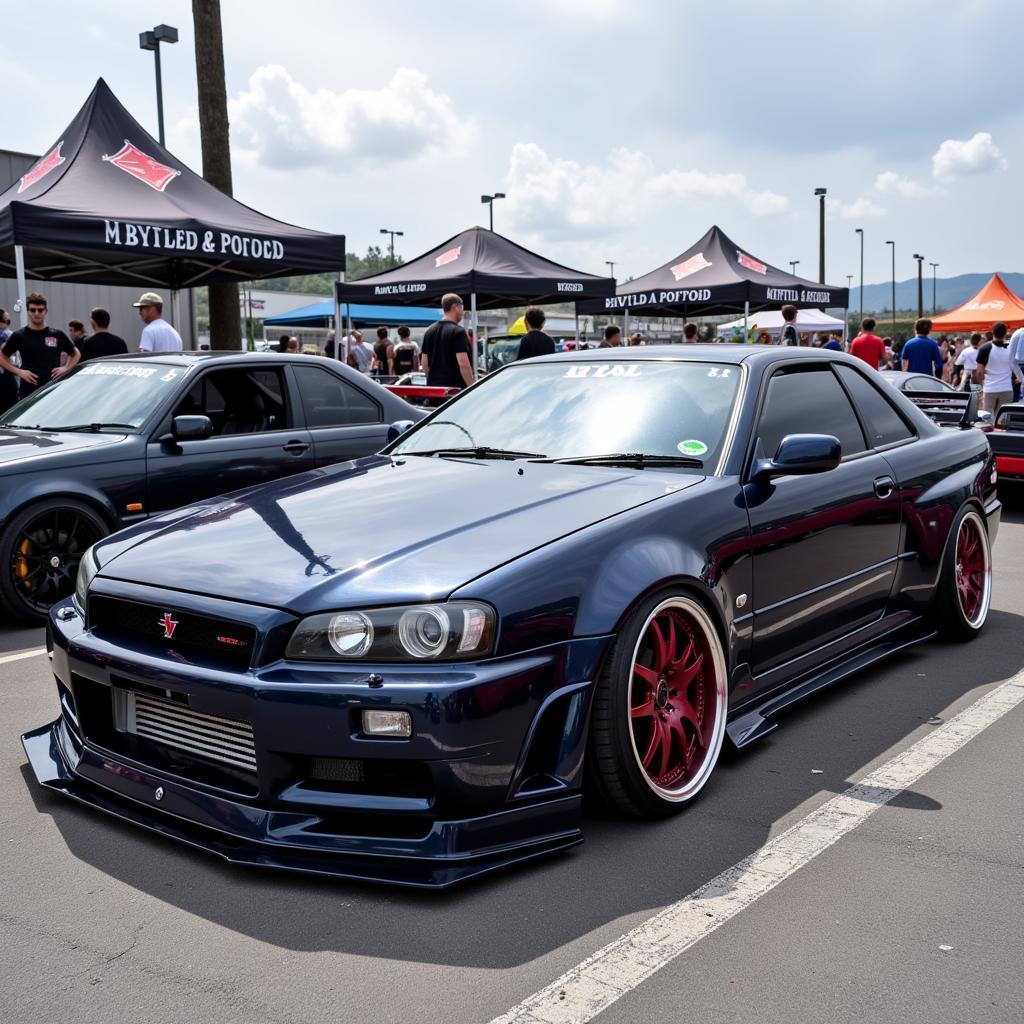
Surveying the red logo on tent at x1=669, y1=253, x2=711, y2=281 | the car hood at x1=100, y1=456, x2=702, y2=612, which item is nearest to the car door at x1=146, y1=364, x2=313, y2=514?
the car hood at x1=100, y1=456, x2=702, y2=612

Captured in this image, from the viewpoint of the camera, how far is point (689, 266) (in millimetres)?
19016

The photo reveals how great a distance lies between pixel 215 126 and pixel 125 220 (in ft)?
9.33

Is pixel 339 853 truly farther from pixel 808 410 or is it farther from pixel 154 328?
pixel 154 328

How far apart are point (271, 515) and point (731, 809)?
1.63m

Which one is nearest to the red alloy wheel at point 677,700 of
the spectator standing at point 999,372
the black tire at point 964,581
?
the black tire at point 964,581

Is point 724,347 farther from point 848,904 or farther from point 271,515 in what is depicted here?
point 848,904

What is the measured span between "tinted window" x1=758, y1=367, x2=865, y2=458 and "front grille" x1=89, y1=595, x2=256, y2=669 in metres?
1.97

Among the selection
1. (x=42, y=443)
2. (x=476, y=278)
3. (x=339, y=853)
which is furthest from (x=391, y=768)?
(x=476, y=278)

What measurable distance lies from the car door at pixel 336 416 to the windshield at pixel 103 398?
2.67 ft

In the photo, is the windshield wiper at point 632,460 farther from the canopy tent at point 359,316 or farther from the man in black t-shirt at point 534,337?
the canopy tent at point 359,316

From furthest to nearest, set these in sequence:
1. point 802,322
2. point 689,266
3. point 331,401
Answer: point 802,322 → point 689,266 → point 331,401

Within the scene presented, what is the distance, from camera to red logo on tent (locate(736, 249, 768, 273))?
748 inches

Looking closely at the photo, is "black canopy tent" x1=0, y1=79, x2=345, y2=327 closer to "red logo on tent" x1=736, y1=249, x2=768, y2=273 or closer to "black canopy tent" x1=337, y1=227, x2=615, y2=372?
"black canopy tent" x1=337, y1=227, x2=615, y2=372

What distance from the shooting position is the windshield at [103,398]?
6316 mm
